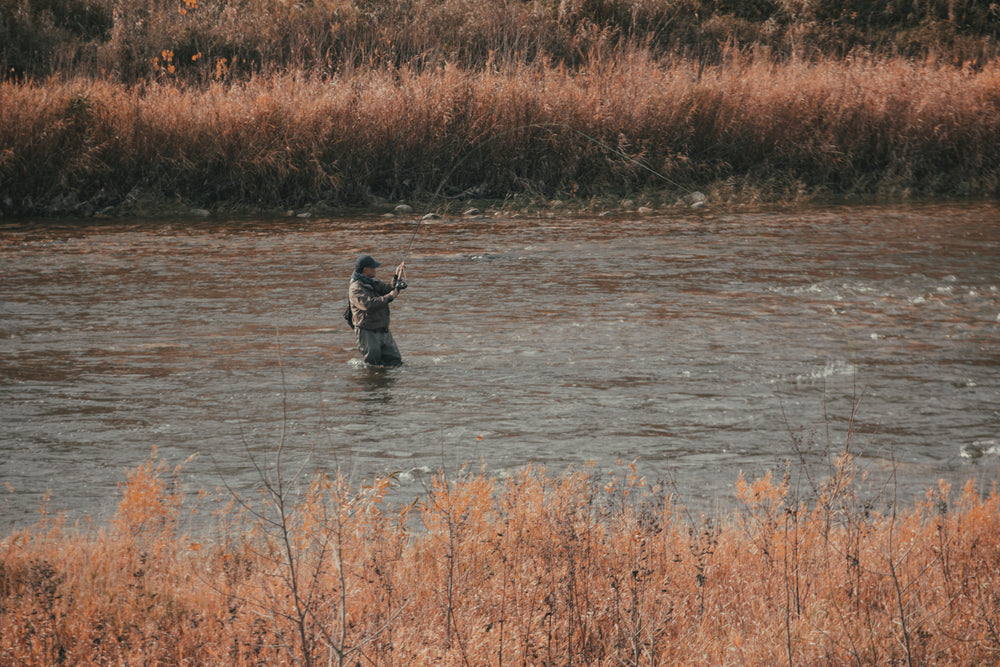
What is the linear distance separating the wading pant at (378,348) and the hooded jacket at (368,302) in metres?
0.07

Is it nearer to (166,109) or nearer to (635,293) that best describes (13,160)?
(166,109)

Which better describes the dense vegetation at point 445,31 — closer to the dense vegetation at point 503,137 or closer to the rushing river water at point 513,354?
the dense vegetation at point 503,137

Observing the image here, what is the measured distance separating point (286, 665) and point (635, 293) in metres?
9.85

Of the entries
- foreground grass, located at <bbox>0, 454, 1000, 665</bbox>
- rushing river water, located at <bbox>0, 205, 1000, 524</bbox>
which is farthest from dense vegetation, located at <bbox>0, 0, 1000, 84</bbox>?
foreground grass, located at <bbox>0, 454, 1000, 665</bbox>

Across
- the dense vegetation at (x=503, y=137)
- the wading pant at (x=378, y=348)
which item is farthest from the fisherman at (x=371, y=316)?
the dense vegetation at (x=503, y=137)

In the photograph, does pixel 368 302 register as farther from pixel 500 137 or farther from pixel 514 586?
pixel 500 137

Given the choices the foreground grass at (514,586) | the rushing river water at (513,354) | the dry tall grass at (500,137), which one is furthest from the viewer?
the dry tall grass at (500,137)

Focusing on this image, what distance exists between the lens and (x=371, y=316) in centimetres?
1041

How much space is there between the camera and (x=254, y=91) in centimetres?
2142

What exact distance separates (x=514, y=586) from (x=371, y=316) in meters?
5.61

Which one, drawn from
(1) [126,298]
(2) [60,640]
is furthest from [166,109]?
(2) [60,640]

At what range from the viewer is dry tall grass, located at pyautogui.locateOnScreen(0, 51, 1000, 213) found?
2039cm

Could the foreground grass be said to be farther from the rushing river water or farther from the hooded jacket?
the hooded jacket

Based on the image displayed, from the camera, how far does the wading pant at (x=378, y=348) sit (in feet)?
34.4
